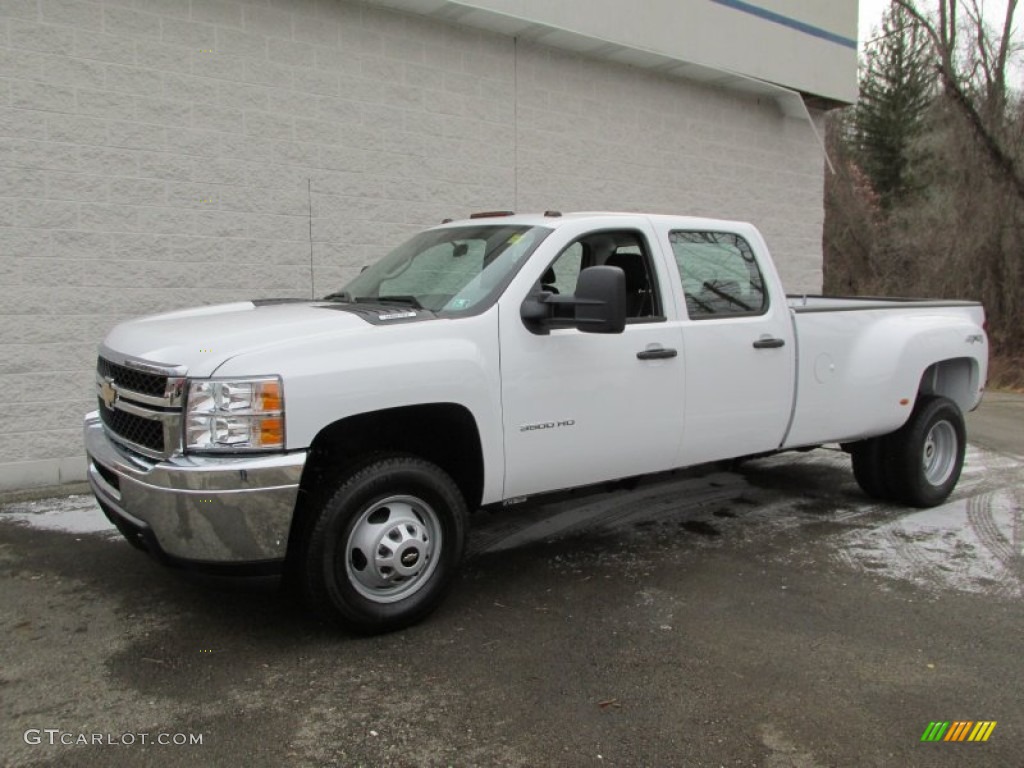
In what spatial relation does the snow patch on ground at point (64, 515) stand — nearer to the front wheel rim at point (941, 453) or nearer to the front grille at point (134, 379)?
the front grille at point (134, 379)

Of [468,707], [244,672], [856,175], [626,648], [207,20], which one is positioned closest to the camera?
[468,707]

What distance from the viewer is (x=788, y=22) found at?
37.5 ft

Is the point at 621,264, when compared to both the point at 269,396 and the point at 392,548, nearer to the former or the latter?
the point at 392,548

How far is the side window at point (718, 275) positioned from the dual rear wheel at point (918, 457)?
1.69m

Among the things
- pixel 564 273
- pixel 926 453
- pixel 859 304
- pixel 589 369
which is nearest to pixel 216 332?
pixel 589 369

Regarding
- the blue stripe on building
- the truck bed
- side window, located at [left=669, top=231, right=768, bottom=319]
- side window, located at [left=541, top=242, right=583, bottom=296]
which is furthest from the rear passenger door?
the blue stripe on building

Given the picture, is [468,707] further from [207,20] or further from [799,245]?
[799,245]

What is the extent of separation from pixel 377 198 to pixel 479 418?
459 cm

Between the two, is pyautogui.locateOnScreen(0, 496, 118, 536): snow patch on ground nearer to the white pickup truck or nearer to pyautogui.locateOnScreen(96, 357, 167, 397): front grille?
the white pickup truck

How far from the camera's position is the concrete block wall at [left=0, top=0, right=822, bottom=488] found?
255 inches

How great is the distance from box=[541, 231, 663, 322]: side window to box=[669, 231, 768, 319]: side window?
20 centimetres

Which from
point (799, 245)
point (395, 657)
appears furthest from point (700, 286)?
point (799, 245)

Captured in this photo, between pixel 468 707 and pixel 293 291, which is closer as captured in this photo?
pixel 468 707

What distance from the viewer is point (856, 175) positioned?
3250 cm
